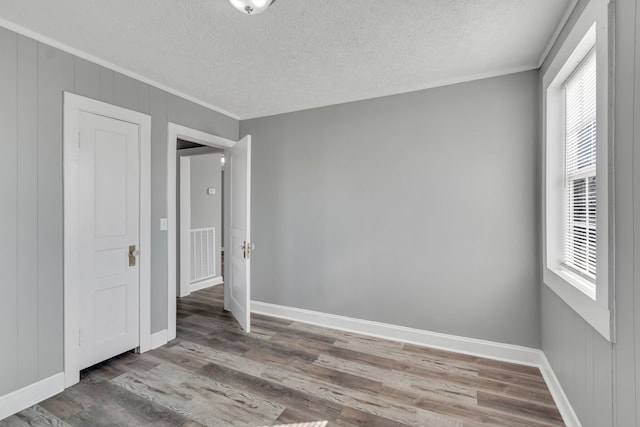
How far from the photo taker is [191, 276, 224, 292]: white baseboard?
485 centimetres

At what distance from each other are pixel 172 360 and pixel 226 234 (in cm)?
162

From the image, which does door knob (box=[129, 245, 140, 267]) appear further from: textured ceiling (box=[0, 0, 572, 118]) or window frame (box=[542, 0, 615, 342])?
window frame (box=[542, 0, 615, 342])

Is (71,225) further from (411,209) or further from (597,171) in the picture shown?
(597,171)

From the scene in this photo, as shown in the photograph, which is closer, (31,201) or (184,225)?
(31,201)

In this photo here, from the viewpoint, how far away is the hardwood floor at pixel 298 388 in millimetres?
1884

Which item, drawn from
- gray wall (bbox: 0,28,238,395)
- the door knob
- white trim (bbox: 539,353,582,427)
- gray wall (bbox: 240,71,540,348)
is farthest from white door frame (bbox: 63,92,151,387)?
white trim (bbox: 539,353,582,427)

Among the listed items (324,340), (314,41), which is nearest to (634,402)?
(324,340)

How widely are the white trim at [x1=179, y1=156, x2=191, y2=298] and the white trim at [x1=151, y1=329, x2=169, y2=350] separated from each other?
1.64m

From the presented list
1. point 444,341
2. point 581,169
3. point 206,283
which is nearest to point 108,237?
point 206,283

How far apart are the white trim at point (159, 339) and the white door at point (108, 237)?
0.15m

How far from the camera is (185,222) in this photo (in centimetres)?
440

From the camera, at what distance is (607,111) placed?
4.16ft

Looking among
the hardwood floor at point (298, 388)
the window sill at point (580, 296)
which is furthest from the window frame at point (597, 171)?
the hardwood floor at point (298, 388)

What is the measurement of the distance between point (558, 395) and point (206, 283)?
473 cm
